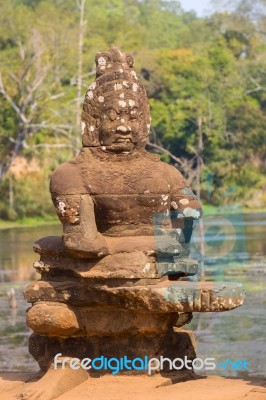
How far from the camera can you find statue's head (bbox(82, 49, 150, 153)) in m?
9.21

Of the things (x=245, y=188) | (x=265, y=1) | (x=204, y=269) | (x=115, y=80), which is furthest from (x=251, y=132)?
(x=115, y=80)

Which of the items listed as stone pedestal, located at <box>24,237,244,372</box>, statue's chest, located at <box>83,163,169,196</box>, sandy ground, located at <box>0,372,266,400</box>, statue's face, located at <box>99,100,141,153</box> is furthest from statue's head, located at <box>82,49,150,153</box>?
sandy ground, located at <box>0,372,266,400</box>

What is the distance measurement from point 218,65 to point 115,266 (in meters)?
42.9

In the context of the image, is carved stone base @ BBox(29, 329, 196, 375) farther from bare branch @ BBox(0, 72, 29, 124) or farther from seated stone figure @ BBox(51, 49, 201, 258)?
bare branch @ BBox(0, 72, 29, 124)

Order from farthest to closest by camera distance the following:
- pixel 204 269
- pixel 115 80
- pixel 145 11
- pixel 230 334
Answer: pixel 145 11 → pixel 204 269 → pixel 230 334 → pixel 115 80

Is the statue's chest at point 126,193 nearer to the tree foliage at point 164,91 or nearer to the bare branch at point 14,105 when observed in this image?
the tree foliage at point 164,91

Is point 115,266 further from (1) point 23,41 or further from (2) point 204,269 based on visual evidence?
(1) point 23,41

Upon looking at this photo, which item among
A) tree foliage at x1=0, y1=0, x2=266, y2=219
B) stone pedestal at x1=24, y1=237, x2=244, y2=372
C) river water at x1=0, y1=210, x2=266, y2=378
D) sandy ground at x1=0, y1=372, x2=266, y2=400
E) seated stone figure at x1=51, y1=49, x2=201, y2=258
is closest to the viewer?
sandy ground at x1=0, y1=372, x2=266, y2=400

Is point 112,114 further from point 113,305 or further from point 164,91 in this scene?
point 164,91

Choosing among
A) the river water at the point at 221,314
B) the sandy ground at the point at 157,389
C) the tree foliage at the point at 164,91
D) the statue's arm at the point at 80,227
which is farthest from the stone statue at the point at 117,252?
the tree foliage at the point at 164,91

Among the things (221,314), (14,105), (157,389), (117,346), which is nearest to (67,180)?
(117,346)

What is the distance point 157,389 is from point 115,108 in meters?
2.19

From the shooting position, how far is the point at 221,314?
1633cm

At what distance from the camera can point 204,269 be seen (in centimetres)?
2122
